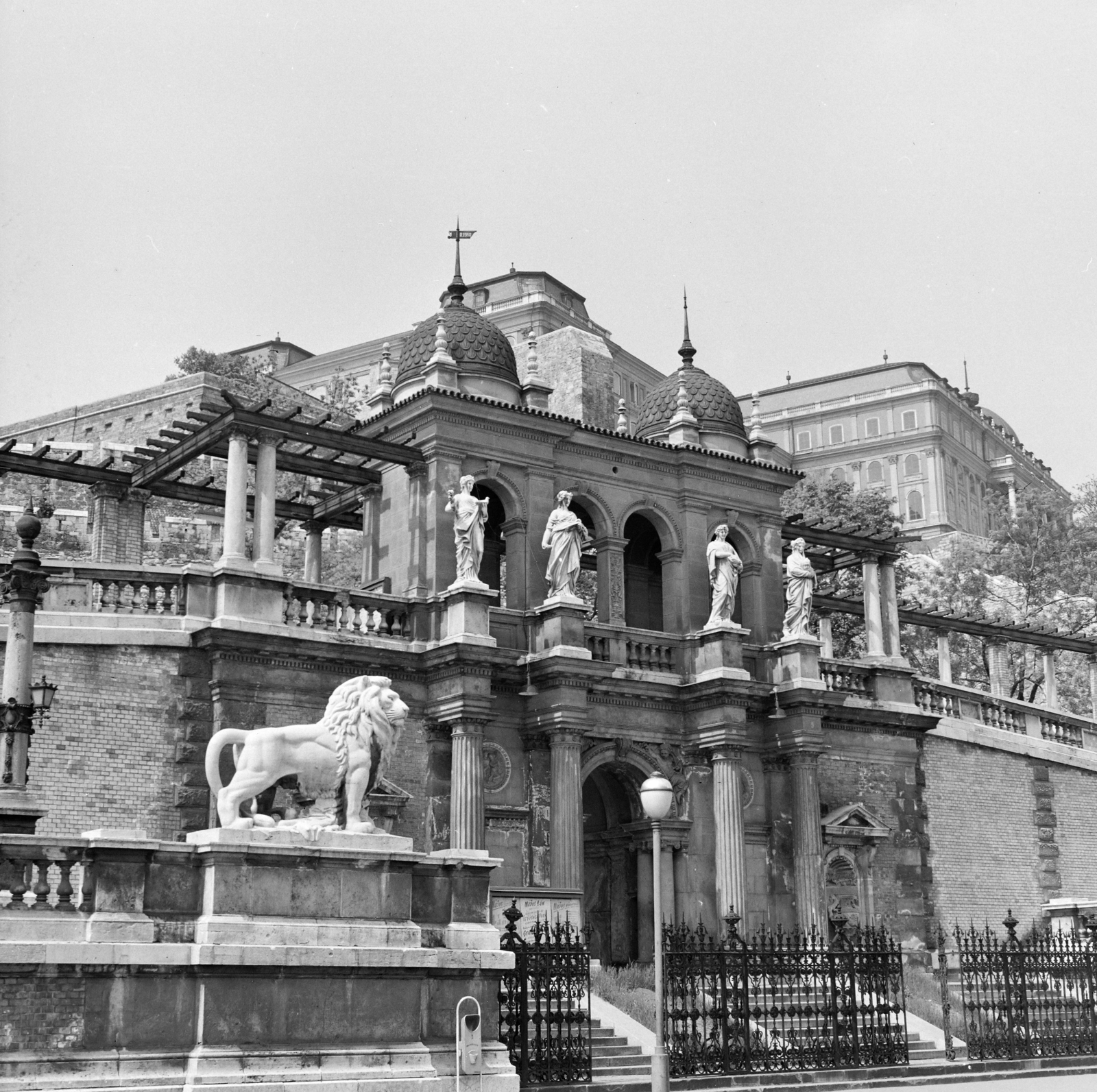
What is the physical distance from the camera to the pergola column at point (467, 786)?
2644 centimetres

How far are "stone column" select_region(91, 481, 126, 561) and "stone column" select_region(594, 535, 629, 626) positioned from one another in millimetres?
8828

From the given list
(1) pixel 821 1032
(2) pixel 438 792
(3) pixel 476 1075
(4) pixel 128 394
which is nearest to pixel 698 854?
(2) pixel 438 792

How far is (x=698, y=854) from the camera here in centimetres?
2981

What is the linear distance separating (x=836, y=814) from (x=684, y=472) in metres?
7.23

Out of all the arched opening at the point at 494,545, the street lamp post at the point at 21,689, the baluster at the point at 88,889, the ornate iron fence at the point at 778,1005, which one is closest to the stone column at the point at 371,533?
the arched opening at the point at 494,545

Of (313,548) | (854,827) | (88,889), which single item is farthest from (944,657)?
(88,889)

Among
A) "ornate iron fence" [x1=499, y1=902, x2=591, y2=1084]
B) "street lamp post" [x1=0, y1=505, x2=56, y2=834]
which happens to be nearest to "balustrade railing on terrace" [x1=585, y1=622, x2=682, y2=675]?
"ornate iron fence" [x1=499, y1=902, x2=591, y2=1084]

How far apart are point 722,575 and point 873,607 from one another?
515 centimetres

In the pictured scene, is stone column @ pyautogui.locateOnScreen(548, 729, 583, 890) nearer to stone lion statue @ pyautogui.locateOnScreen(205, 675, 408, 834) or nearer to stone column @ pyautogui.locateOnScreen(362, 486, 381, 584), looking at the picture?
stone column @ pyautogui.locateOnScreen(362, 486, 381, 584)

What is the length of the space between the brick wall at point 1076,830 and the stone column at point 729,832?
1063cm

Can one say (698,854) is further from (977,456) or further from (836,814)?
(977,456)

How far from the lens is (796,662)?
31.3 m

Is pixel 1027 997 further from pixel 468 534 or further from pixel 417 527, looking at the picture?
pixel 417 527

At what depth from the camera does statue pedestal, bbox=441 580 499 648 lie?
1069 inches
